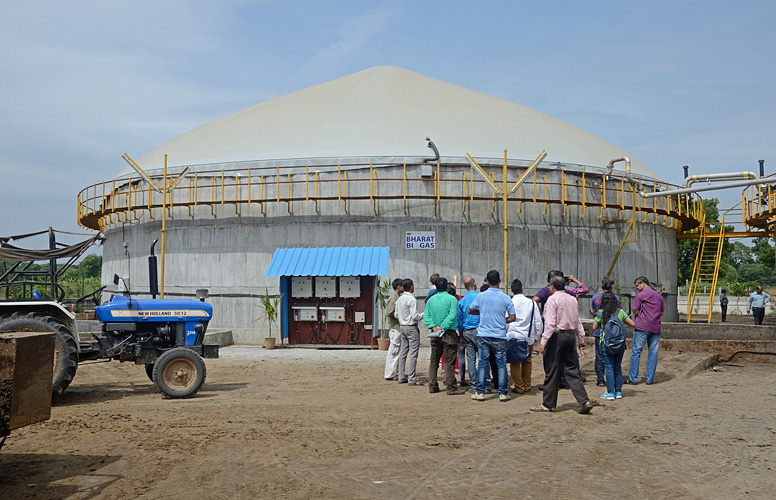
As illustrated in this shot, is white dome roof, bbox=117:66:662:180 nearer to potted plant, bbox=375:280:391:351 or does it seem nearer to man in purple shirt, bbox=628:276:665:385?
potted plant, bbox=375:280:391:351

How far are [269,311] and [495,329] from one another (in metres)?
12.2

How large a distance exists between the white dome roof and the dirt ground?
Answer: 13.5 metres

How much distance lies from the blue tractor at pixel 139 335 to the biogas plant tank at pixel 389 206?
1075cm

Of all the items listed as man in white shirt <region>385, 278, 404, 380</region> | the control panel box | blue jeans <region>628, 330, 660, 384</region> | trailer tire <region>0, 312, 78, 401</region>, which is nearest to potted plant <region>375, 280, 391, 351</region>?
the control panel box

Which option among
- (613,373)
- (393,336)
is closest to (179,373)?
(393,336)

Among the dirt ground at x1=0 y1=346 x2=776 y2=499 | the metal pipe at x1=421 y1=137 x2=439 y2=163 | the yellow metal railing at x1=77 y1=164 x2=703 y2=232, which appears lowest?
the dirt ground at x1=0 y1=346 x2=776 y2=499

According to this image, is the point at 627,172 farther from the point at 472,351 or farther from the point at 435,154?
the point at 472,351

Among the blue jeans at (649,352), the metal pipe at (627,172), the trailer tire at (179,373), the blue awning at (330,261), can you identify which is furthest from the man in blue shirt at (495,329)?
the metal pipe at (627,172)

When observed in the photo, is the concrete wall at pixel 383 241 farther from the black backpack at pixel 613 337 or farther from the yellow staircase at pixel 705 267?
the black backpack at pixel 613 337

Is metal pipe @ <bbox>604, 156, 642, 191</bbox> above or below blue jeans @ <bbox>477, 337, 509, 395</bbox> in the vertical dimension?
above

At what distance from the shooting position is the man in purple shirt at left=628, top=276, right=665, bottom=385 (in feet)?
38.3

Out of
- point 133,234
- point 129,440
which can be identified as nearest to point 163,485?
point 129,440

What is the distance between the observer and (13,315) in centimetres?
1006

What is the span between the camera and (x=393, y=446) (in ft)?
24.5
